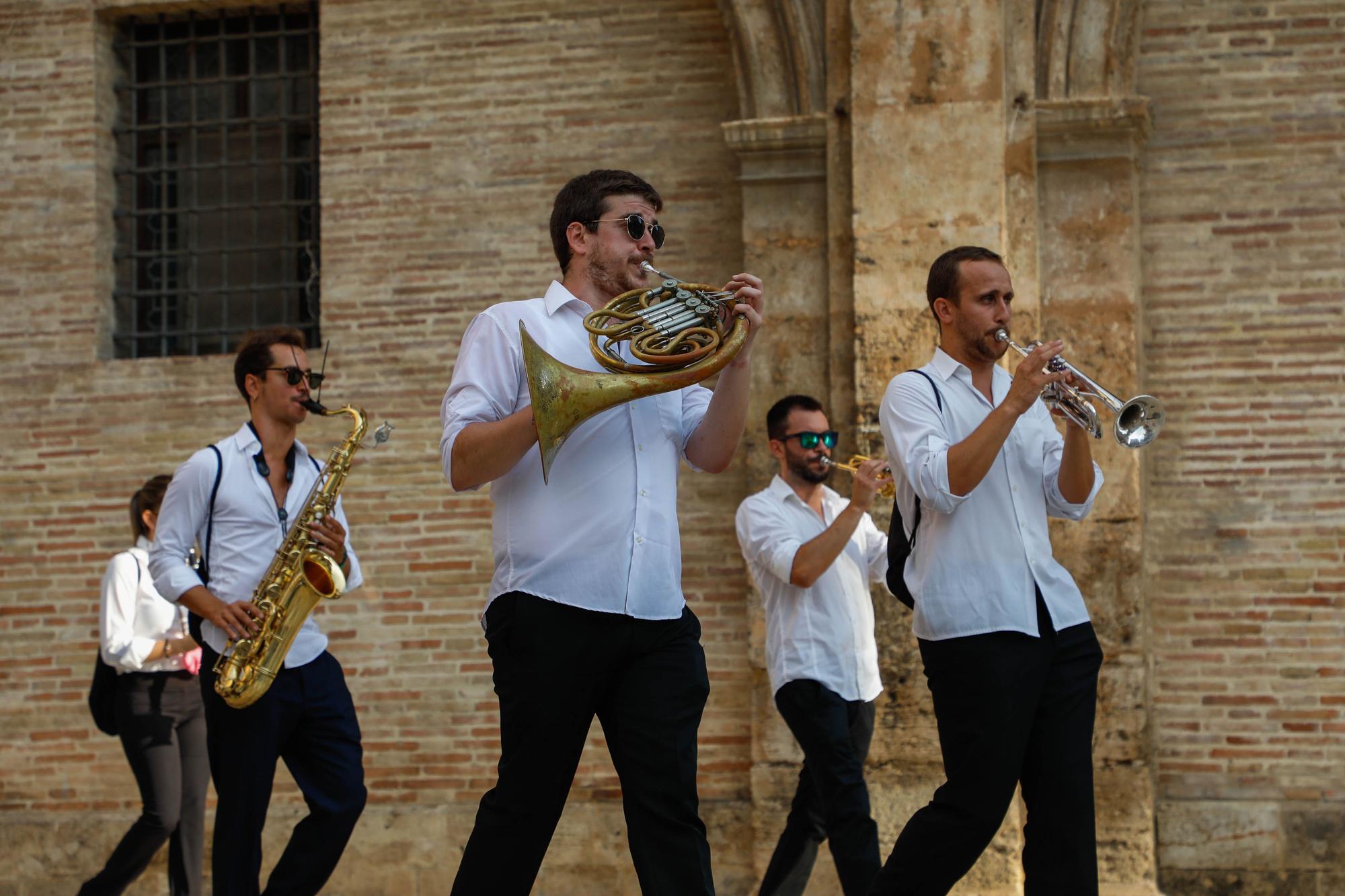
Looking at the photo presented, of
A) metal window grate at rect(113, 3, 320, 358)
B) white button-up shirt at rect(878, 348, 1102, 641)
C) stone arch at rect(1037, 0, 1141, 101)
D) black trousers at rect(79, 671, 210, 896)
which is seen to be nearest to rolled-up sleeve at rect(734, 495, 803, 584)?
white button-up shirt at rect(878, 348, 1102, 641)

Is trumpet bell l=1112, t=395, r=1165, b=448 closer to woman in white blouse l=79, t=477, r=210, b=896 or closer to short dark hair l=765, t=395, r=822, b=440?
short dark hair l=765, t=395, r=822, b=440

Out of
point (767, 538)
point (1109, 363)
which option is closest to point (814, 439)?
point (767, 538)

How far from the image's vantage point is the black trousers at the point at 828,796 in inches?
211

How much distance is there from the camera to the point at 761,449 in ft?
24.8

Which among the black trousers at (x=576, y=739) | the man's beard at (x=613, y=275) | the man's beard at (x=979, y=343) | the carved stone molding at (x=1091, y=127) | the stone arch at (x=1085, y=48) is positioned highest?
the stone arch at (x=1085, y=48)

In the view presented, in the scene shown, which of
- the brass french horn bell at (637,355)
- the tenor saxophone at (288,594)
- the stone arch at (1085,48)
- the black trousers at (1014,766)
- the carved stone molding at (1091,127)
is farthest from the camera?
the stone arch at (1085,48)

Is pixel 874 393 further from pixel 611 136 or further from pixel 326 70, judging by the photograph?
pixel 326 70

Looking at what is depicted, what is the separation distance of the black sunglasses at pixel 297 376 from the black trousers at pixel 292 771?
0.94 metres

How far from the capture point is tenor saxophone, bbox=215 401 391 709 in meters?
5.00

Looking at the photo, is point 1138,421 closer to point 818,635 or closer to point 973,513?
point 973,513

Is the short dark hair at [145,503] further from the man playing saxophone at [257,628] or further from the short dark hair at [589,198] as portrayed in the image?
the short dark hair at [589,198]

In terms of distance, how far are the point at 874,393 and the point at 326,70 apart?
3.53 meters

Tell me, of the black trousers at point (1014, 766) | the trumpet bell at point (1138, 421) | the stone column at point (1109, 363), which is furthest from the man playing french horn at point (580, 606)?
the stone column at point (1109, 363)

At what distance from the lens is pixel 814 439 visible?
19.5 ft
